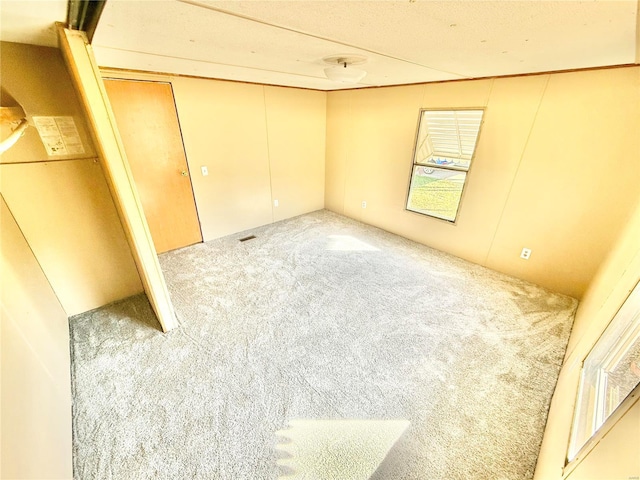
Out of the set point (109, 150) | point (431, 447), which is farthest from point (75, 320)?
point (431, 447)

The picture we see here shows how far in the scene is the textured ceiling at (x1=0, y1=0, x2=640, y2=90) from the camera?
93 centimetres

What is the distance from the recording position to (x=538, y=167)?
2.40m

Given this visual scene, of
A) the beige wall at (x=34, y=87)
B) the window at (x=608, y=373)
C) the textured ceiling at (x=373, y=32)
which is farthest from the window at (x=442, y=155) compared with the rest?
the beige wall at (x=34, y=87)

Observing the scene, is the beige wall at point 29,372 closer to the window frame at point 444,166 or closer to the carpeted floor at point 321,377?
the carpeted floor at point 321,377

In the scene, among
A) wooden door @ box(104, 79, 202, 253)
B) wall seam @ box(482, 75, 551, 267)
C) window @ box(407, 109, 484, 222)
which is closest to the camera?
wall seam @ box(482, 75, 551, 267)

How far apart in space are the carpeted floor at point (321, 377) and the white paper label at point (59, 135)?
1.41 metres

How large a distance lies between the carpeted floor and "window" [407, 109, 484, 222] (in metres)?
1.34

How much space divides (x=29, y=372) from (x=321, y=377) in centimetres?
153

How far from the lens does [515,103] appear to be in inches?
94.4

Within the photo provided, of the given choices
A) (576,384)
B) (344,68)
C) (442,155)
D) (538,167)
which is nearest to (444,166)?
(538,167)

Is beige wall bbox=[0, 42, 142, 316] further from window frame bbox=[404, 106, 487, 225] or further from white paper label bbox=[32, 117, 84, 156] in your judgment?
window frame bbox=[404, 106, 487, 225]

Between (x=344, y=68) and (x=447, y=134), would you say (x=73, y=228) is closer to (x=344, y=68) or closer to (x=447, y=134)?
(x=344, y=68)

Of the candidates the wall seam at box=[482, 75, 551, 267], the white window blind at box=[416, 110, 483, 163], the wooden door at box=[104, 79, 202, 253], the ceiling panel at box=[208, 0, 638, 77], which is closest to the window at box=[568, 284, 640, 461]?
the ceiling panel at box=[208, 0, 638, 77]

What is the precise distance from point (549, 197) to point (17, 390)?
12.8 ft
